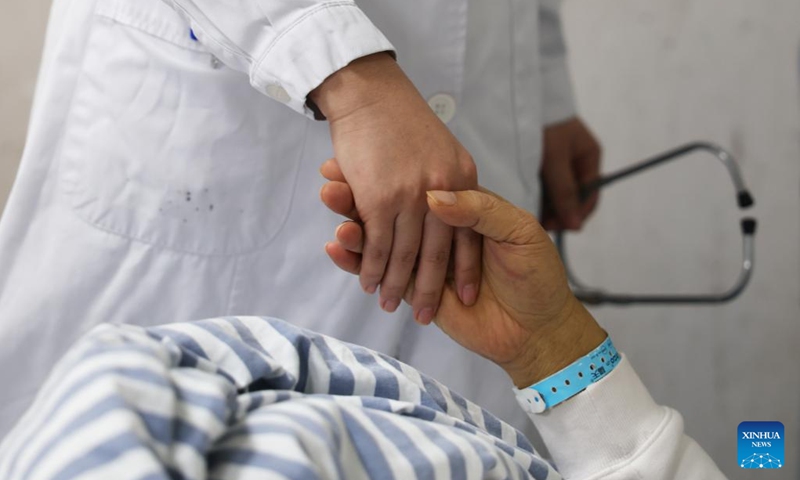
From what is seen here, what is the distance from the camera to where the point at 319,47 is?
0.60 metres

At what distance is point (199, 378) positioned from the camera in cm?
36

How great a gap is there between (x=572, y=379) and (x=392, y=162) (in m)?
0.21

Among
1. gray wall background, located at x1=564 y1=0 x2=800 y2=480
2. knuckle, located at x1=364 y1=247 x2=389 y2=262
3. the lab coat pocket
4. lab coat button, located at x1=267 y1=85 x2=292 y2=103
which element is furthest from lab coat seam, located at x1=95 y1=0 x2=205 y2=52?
gray wall background, located at x1=564 y1=0 x2=800 y2=480

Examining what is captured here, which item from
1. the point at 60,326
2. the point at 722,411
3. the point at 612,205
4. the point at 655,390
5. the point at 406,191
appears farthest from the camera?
the point at 612,205

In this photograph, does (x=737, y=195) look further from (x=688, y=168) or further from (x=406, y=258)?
(x=406, y=258)

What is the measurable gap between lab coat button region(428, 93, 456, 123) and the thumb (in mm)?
200

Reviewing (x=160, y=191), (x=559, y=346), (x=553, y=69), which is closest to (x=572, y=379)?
(x=559, y=346)

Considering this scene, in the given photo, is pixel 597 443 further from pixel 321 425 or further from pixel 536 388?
pixel 321 425

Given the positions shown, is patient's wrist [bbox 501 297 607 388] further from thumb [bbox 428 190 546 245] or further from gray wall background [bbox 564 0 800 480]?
gray wall background [bbox 564 0 800 480]

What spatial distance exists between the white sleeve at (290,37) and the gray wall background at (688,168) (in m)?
0.66

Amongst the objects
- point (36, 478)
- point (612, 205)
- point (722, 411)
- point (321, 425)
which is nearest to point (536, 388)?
point (321, 425)

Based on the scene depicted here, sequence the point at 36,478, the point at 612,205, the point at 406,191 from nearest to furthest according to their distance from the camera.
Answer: the point at 36,478, the point at 406,191, the point at 612,205

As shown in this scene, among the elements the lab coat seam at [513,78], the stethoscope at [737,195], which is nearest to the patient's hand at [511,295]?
the lab coat seam at [513,78]

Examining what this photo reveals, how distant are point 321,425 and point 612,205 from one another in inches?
43.2
